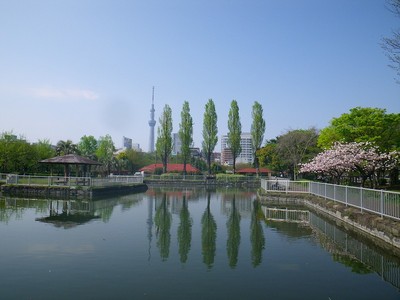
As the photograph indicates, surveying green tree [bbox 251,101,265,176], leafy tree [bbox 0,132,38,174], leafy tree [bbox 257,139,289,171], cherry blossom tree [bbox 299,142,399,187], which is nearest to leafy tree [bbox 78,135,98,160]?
leafy tree [bbox 0,132,38,174]

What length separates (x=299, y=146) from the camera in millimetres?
39125

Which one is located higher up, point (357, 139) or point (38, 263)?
point (357, 139)

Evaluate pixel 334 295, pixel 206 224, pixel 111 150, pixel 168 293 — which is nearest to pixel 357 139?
pixel 206 224

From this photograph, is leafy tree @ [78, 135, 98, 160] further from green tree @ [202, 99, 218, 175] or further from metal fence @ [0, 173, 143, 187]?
metal fence @ [0, 173, 143, 187]

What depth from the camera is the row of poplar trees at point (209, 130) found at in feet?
185

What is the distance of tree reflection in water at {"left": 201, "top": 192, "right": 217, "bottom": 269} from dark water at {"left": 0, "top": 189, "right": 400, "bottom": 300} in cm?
4

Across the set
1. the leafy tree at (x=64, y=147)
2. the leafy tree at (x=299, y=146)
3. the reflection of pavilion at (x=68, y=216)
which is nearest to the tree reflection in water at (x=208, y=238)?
the reflection of pavilion at (x=68, y=216)

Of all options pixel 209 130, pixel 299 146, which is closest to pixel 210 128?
pixel 209 130

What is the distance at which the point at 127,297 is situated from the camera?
6.26 metres

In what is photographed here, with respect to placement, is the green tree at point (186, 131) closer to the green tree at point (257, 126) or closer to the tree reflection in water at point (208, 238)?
the green tree at point (257, 126)

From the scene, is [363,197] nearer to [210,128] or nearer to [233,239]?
[233,239]

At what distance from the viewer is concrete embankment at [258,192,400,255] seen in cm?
980

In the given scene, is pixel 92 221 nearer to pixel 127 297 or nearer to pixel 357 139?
pixel 127 297

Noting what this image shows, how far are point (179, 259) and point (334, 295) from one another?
13.0ft
